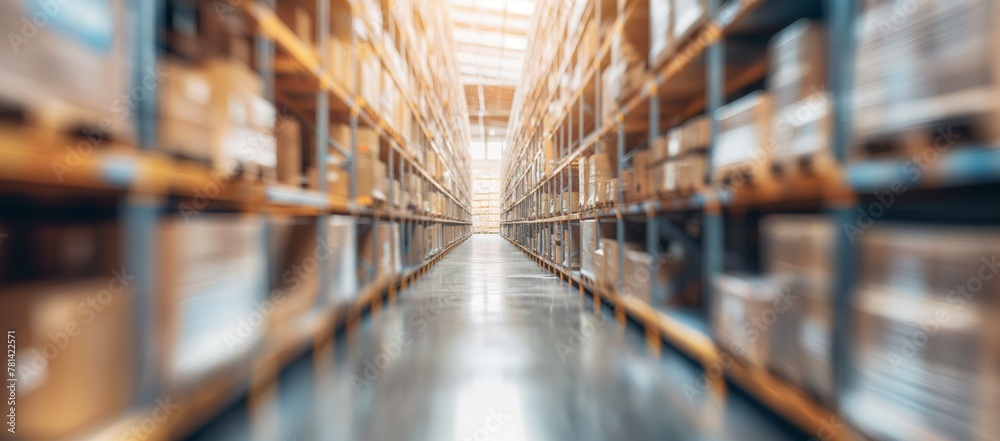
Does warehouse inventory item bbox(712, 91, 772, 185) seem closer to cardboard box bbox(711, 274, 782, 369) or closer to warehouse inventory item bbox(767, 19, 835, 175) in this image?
warehouse inventory item bbox(767, 19, 835, 175)

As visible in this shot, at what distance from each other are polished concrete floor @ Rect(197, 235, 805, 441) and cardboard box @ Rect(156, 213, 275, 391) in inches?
10.9

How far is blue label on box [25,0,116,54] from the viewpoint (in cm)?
99

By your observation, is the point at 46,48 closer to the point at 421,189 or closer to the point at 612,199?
the point at 612,199

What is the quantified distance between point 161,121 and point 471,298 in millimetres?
3211

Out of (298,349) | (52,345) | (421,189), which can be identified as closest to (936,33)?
(52,345)

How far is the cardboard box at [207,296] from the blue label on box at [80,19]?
1.69 ft

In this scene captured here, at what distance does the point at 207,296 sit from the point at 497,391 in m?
1.20

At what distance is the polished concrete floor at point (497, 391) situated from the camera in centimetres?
161

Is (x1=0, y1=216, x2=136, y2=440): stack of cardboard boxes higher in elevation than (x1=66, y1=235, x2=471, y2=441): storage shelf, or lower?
higher

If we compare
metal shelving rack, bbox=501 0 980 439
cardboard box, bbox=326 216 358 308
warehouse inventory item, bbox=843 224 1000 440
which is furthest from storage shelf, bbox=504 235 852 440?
cardboard box, bbox=326 216 358 308

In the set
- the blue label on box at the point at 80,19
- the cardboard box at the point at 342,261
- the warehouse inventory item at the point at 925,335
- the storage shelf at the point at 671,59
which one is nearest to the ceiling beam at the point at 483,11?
the storage shelf at the point at 671,59

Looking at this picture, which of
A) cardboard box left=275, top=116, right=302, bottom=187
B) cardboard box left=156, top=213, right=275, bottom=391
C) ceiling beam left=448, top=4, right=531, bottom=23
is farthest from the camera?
ceiling beam left=448, top=4, right=531, bottom=23

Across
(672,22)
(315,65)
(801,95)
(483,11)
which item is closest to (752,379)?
(801,95)

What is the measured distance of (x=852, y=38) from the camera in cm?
133
